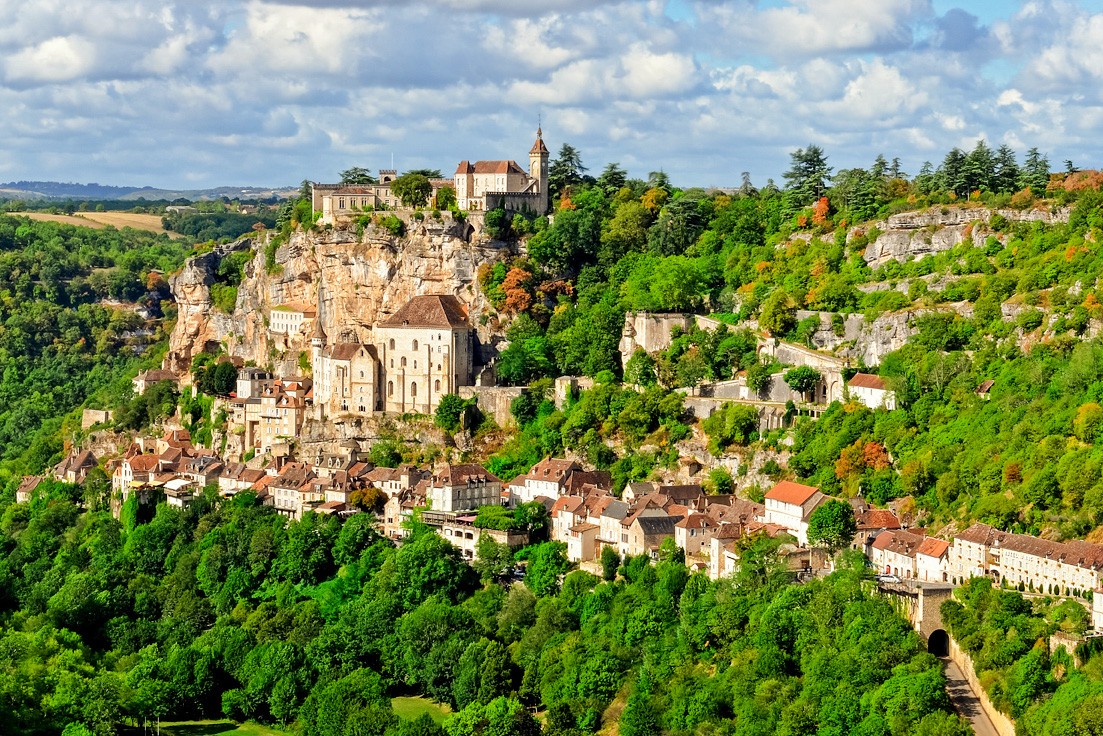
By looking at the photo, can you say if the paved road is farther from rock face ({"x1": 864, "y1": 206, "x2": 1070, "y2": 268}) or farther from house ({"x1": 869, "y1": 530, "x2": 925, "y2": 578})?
rock face ({"x1": 864, "y1": 206, "x2": 1070, "y2": 268})

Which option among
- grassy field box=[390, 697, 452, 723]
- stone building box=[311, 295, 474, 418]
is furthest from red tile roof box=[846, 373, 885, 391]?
grassy field box=[390, 697, 452, 723]

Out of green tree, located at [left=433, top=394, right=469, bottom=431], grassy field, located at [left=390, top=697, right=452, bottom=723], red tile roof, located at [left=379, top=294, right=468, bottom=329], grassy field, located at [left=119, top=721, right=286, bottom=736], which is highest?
red tile roof, located at [left=379, top=294, right=468, bottom=329]

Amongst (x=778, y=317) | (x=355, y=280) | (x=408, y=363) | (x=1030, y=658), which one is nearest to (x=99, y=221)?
(x=355, y=280)

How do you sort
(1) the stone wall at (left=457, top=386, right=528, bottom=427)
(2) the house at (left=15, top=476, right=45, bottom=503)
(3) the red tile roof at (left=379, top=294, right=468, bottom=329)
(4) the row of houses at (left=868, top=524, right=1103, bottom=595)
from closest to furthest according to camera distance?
1. (4) the row of houses at (left=868, top=524, right=1103, bottom=595)
2. (1) the stone wall at (left=457, top=386, right=528, bottom=427)
3. (3) the red tile roof at (left=379, top=294, right=468, bottom=329)
4. (2) the house at (left=15, top=476, right=45, bottom=503)

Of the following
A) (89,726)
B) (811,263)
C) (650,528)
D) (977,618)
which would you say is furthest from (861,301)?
(89,726)

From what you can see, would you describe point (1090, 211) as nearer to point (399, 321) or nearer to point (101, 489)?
point (399, 321)

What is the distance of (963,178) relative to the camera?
273 feet

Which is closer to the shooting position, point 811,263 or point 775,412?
point 775,412

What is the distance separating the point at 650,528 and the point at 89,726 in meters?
20.8

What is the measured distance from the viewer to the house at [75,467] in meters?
91.3

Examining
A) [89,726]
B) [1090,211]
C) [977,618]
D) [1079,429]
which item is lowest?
[89,726]

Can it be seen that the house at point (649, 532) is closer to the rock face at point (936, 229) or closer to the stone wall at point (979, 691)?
the stone wall at point (979, 691)

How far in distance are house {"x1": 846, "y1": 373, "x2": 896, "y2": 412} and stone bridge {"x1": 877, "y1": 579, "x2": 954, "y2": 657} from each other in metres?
13.2

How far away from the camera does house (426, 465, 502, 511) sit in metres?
73.8
